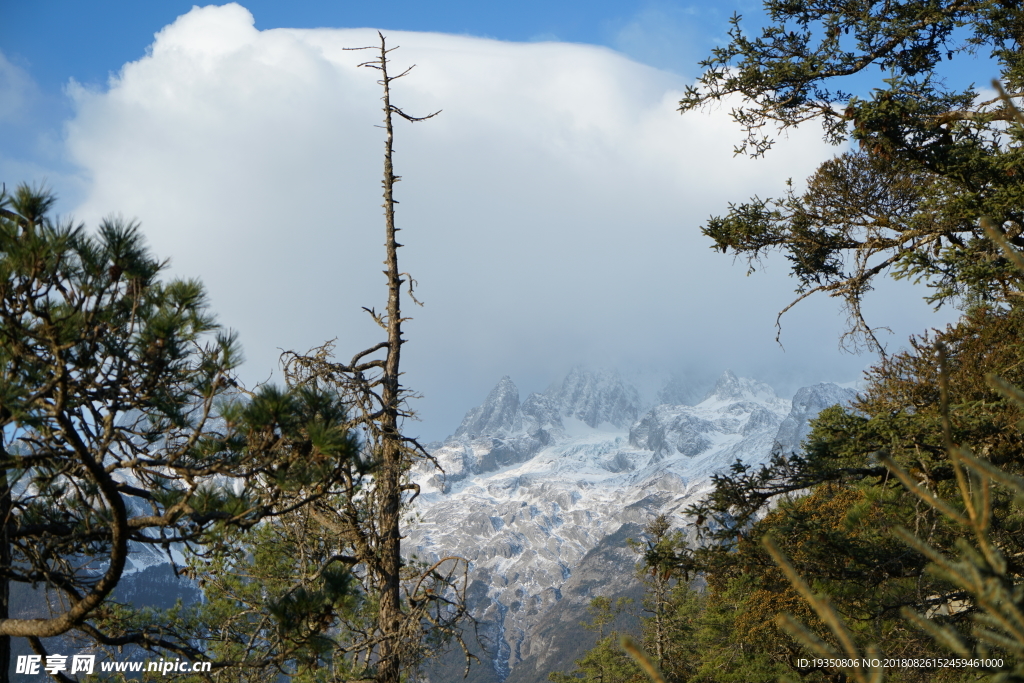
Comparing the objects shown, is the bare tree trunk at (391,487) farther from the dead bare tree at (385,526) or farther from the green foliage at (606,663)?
the green foliage at (606,663)

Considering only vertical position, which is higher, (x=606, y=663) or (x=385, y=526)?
(x=385, y=526)

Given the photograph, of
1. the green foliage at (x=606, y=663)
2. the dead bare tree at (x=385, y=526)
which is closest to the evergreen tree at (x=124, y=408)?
the dead bare tree at (x=385, y=526)

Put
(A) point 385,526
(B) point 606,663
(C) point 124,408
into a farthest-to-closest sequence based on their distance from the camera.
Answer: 1. (B) point 606,663
2. (A) point 385,526
3. (C) point 124,408

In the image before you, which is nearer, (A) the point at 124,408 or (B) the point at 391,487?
(A) the point at 124,408

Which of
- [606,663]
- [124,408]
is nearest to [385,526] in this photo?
[124,408]

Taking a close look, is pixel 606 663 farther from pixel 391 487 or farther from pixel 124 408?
pixel 124 408

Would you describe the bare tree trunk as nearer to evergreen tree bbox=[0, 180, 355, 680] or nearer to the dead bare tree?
the dead bare tree

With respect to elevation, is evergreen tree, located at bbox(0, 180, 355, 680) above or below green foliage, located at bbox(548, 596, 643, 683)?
above

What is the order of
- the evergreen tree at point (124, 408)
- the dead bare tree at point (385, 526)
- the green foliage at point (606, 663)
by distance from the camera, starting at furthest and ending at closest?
1. the green foliage at point (606, 663)
2. the dead bare tree at point (385, 526)
3. the evergreen tree at point (124, 408)

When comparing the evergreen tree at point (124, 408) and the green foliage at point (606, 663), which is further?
the green foliage at point (606, 663)

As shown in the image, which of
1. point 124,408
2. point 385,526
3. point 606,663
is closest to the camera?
point 124,408

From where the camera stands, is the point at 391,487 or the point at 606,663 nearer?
the point at 391,487

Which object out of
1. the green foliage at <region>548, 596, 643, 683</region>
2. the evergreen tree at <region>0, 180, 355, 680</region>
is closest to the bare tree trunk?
the evergreen tree at <region>0, 180, 355, 680</region>

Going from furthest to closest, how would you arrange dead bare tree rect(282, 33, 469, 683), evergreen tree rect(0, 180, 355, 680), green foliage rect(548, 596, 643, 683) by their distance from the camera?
green foliage rect(548, 596, 643, 683)
dead bare tree rect(282, 33, 469, 683)
evergreen tree rect(0, 180, 355, 680)
